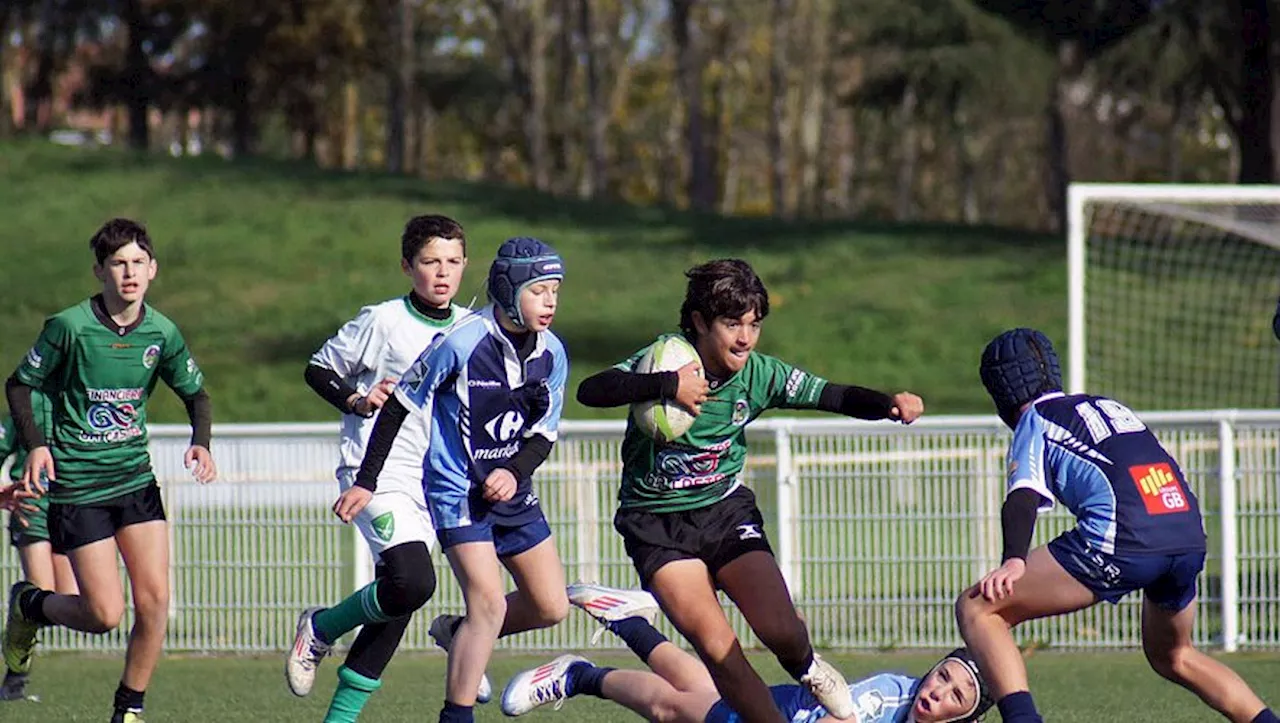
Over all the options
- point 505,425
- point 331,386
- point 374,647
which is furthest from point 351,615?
point 505,425

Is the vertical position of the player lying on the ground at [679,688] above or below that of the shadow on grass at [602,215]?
below

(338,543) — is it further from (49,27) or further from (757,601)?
(49,27)

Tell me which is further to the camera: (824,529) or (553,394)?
(824,529)

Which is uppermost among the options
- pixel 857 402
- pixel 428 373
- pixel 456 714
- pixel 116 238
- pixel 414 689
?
pixel 116 238

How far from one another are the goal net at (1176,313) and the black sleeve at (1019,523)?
1550 cm

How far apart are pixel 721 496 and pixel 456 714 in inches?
49.5

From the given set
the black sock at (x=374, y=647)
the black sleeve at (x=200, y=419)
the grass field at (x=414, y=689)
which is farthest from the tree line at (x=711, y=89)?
the black sock at (x=374, y=647)

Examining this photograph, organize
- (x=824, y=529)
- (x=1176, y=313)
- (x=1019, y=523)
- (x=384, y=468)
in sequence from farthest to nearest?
(x=1176, y=313)
(x=824, y=529)
(x=384, y=468)
(x=1019, y=523)

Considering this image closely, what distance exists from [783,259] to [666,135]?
1159 inches

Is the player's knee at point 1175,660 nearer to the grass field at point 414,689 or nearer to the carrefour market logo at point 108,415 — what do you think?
the grass field at point 414,689

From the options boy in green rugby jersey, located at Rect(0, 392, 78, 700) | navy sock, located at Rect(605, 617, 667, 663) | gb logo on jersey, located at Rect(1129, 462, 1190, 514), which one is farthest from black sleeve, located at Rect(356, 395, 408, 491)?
boy in green rugby jersey, located at Rect(0, 392, 78, 700)

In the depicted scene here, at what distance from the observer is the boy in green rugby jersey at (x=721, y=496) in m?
6.72

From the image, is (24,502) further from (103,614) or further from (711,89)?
(711,89)

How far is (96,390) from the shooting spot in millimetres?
8078
